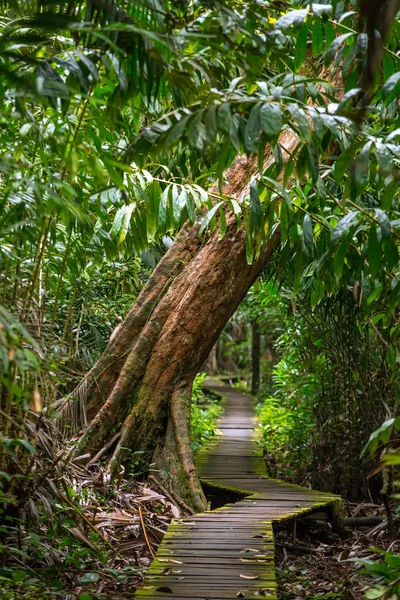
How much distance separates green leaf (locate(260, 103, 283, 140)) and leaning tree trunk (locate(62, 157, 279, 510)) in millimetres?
2943

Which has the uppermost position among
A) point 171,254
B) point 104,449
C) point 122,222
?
point 122,222

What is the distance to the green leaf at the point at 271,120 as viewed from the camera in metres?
2.54

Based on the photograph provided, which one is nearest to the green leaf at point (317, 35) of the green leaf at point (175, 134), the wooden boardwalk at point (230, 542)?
the green leaf at point (175, 134)

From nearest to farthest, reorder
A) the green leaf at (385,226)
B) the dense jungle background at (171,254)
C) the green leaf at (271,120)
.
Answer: the green leaf at (271,120) < the dense jungle background at (171,254) < the green leaf at (385,226)

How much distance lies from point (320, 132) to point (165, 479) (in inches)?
136

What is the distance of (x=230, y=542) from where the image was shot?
386 cm

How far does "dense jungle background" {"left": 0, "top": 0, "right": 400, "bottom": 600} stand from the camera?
2672 mm

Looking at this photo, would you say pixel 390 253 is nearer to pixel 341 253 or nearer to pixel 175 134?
pixel 341 253

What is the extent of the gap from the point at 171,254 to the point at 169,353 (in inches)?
35.1

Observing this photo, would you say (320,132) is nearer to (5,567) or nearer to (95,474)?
(5,567)

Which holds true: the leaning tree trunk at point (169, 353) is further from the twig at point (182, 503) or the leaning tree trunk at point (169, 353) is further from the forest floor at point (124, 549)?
the forest floor at point (124, 549)

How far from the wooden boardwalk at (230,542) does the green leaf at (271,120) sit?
6.32 feet

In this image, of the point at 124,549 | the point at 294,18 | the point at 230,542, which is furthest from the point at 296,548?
the point at 294,18

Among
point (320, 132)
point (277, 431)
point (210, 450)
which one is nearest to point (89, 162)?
point (320, 132)
